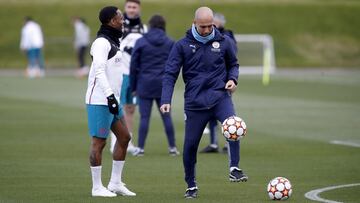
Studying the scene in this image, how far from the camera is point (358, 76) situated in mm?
41500

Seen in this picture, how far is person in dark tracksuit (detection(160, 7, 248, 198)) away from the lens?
38.4ft

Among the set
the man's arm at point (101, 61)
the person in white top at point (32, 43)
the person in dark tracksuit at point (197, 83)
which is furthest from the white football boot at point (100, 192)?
the person in white top at point (32, 43)

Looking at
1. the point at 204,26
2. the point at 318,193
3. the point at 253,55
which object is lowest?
the point at 318,193

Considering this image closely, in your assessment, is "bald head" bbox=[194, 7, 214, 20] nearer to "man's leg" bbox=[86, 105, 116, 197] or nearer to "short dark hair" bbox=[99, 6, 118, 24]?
"short dark hair" bbox=[99, 6, 118, 24]

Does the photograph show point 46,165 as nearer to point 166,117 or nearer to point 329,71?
point 166,117

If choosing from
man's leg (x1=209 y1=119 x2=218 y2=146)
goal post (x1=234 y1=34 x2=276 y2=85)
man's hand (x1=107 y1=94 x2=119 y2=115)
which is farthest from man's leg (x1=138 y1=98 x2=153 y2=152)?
goal post (x1=234 y1=34 x2=276 y2=85)

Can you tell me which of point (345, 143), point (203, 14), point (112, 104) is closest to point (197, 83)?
point (203, 14)

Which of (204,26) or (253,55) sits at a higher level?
(253,55)

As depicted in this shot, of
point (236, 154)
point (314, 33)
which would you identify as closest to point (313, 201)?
point (236, 154)

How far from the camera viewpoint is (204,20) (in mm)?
11477

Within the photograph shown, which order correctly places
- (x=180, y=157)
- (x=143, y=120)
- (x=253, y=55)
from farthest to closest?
(x=253, y=55)
(x=143, y=120)
(x=180, y=157)

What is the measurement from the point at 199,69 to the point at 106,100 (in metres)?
1.18

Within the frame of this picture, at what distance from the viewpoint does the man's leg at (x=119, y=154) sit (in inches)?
472

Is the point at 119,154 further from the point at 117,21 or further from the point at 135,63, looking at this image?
the point at 135,63
